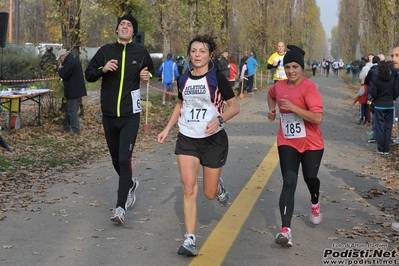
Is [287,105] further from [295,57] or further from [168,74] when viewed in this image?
[168,74]

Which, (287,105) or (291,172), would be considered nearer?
(287,105)

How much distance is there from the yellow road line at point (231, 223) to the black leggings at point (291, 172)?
59cm

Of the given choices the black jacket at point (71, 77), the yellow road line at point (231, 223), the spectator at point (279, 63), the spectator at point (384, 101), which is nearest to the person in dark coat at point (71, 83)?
the black jacket at point (71, 77)

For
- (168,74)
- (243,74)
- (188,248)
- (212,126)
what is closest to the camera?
(188,248)

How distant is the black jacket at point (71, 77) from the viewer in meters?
15.9

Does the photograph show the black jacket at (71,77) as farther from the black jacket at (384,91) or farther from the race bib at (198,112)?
the race bib at (198,112)

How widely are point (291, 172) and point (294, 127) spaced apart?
46cm

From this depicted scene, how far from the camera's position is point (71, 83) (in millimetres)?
16047

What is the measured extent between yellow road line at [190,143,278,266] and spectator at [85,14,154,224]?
45.3 inches

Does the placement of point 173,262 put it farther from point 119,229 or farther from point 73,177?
point 73,177

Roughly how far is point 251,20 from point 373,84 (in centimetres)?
3641

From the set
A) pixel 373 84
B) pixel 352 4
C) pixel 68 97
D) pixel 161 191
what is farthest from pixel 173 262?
pixel 352 4

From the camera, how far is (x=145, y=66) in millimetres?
7816

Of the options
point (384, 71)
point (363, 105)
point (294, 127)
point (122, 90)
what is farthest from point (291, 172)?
point (363, 105)
